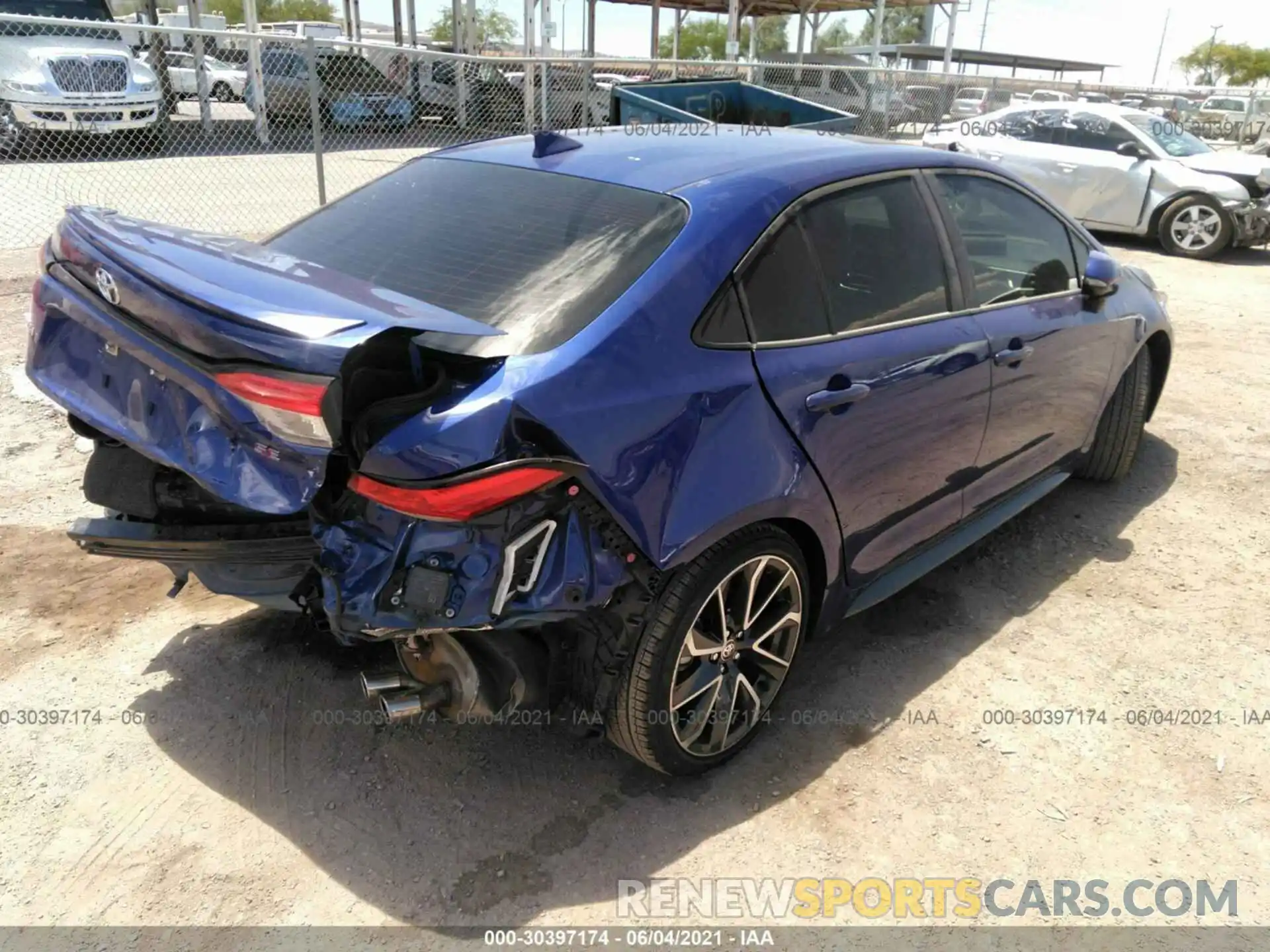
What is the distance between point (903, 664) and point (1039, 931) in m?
1.13

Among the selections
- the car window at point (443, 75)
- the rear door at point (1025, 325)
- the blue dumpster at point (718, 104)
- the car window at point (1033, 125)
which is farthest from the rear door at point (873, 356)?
the car window at point (443, 75)

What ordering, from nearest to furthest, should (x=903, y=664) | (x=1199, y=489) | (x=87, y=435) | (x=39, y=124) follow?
(x=87, y=435) < (x=903, y=664) < (x=1199, y=489) < (x=39, y=124)

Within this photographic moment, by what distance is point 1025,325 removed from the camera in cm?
361

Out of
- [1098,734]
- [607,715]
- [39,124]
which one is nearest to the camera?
[607,715]

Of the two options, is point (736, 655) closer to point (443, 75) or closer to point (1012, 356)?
point (1012, 356)

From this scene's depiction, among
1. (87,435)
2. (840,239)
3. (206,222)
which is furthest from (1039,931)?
(206,222)

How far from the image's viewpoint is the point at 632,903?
7.87 ft

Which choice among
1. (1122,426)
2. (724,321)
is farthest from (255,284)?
(1122,426)

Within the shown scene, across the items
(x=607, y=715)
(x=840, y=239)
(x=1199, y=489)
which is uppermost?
(x=840, y=239)

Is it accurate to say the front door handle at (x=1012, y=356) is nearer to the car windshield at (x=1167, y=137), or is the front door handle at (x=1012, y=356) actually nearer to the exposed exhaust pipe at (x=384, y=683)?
the exposed exhaust pipe at (x=384, y=683)

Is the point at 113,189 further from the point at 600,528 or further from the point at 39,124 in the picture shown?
the point at 600,528

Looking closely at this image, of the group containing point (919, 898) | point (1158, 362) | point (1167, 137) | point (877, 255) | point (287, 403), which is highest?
point (877, 255)

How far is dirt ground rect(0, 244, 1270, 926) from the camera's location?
245 cm

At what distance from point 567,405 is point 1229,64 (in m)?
87.4
